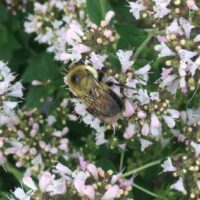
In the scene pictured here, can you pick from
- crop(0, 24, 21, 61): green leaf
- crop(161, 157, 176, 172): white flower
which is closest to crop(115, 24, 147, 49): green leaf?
crop(161, 157, 176, 172): white flower

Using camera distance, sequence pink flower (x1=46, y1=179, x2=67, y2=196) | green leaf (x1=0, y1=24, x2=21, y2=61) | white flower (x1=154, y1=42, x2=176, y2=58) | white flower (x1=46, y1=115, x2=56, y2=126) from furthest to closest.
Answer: green leaf (x1=0, y1=24, x2=21, y2=61) < white flower (x1=46, y1=115, x2=56, y2=126) < white flower (x1=154, y1=42, x2=176, y2=58) < pink flower (x1=46, y1=179, x2=67, y2=196)

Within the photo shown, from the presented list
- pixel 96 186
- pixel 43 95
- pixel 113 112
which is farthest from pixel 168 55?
pixel 43 95

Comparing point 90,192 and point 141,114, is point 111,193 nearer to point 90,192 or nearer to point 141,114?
point 90,192

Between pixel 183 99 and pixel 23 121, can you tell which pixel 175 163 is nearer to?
pixel 183 99

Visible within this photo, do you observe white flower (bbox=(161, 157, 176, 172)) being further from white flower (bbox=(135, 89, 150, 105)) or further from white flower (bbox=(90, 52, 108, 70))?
white flower (bbox=(90, 52, 108, 70))

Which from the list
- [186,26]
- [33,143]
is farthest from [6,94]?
[186,26]

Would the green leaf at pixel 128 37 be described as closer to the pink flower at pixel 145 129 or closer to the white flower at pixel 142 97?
the white flower at pixel 142 97

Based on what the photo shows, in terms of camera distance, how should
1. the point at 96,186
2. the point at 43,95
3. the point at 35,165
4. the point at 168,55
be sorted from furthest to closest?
1. the point at 43,95
2. the point at 35,165
3. the point at 168,55
4. the point at 96,186
